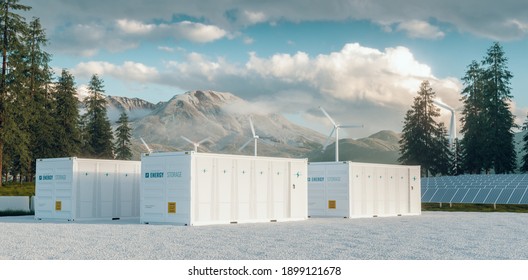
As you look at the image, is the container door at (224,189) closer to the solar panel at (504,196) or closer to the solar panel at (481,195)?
the solar panel at (481,195)

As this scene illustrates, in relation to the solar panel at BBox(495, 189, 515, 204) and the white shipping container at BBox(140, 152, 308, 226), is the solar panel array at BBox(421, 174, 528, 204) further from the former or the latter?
the white shipping container at BBox(140, 152, 308, 226)

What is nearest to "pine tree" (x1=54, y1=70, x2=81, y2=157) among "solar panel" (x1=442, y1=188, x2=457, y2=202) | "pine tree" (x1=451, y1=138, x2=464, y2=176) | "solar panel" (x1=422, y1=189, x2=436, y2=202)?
"solar panel" (x1=422, y1=189, x2=436, y2=202)

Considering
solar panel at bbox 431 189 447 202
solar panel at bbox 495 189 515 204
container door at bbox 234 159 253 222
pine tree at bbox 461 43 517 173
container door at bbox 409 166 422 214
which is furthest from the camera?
pine tree at bbox 461 43 517 173

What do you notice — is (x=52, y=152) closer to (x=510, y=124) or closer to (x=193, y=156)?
(x=193, y=156)

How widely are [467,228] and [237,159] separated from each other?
11.5m

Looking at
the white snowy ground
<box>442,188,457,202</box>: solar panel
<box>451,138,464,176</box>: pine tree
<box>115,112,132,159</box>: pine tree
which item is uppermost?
<box>115,112,132,159</box>: pine tree

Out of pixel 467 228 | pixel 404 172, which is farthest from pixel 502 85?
pixel 467 228

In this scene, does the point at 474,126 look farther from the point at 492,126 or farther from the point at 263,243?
the point at 263,243

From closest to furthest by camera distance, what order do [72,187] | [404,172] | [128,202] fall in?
[72,187] → [128,202] → [404,172]

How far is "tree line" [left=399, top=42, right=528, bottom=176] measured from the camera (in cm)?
8738

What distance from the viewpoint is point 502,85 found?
8906cm

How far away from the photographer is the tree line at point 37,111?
61.6 m

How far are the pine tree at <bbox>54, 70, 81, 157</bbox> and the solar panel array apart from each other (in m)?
42.1
